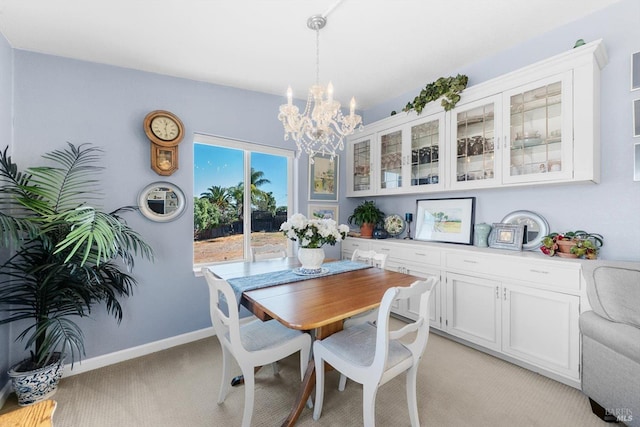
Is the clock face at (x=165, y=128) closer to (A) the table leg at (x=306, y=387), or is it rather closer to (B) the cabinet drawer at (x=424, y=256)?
(A) the table leg at (x=306, y=387)

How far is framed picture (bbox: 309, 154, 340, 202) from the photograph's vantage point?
3.55m

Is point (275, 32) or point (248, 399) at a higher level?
point (275, 32)

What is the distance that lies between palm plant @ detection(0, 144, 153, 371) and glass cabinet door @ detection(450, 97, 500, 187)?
9.90ft

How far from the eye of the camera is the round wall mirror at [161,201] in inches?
98.3

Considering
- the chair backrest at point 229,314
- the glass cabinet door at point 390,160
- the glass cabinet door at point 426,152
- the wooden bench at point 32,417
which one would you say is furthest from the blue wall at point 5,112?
the glass cabinet door at point 426,152

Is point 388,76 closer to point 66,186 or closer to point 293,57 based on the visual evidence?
point 293,57

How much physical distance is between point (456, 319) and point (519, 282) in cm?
68

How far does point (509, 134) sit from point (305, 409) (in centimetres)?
271

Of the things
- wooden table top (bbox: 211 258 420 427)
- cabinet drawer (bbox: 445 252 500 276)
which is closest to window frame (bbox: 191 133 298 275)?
wooden table top (bbox: 211 258 420 427)

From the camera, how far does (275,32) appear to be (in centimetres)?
209

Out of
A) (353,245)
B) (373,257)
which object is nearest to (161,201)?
(373,257)

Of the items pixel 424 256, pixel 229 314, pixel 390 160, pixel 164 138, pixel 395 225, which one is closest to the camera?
pixel 229 314

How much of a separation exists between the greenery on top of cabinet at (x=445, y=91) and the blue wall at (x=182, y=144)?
24cm

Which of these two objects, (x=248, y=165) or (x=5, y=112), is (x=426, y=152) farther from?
(x=5, y=112)
